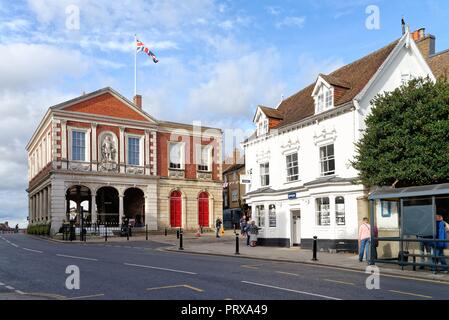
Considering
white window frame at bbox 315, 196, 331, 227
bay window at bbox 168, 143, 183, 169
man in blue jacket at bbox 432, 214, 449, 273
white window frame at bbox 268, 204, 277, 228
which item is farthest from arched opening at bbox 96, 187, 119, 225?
man in blue jacket at bbox 432, 214, 449, 273

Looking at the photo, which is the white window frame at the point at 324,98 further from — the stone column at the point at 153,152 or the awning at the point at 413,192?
the stone column at the point at 153,152

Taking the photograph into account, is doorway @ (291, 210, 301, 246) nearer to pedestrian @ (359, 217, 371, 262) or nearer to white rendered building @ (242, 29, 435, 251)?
white rendered building @ (242, 29, 435, 251)

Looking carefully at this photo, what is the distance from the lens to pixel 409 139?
22750mm

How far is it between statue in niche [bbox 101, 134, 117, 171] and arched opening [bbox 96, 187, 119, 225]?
11.2ft

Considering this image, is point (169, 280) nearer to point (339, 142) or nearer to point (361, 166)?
point (361, 166)

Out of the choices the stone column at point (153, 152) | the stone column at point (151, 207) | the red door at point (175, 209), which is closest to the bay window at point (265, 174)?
the stone column at point (151, 207)

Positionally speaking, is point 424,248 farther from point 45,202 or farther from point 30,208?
point 30,208

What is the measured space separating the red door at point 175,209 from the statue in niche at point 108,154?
6841mm

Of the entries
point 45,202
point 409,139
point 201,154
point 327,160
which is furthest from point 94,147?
point 409,139

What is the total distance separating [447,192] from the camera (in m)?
16.0

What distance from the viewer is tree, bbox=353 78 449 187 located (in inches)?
878

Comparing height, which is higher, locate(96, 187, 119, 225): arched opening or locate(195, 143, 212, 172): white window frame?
locate(195, 143, 212, 172): white window frame
